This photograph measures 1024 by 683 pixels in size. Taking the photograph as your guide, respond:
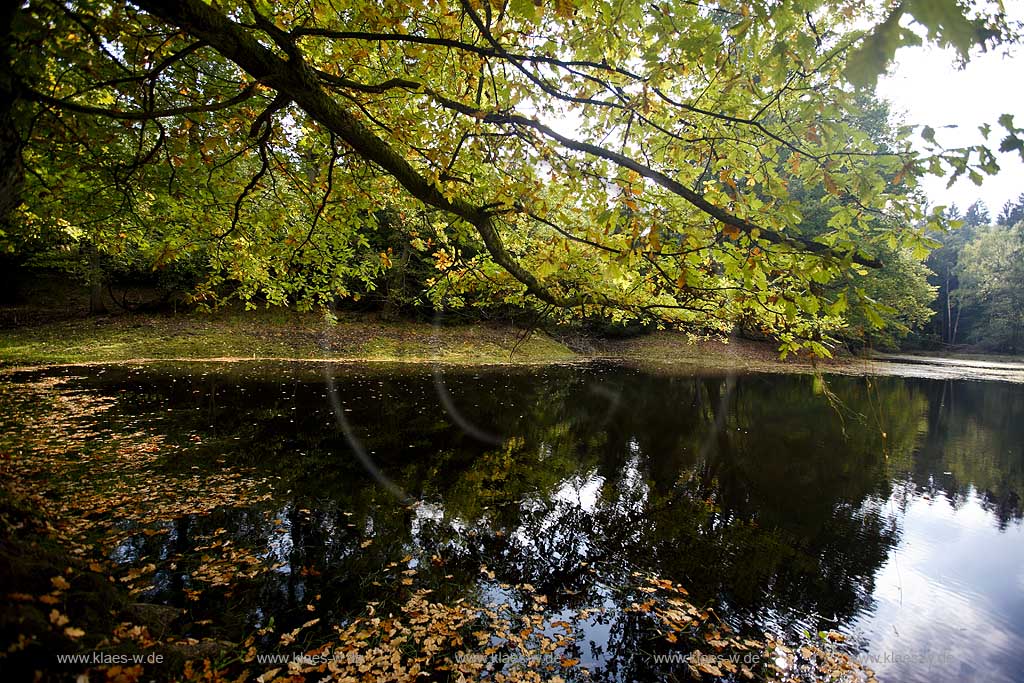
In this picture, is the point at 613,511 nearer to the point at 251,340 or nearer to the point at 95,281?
the point at 251,340

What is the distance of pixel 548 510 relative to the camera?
25.2 feet

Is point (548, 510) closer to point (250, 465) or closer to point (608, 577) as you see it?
point (608, 577)

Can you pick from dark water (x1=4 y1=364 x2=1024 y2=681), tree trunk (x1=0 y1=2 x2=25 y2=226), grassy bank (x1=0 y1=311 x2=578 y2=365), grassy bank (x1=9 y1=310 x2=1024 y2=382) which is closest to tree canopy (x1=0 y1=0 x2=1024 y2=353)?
tree trunk (x1=0 y1=2 x2=25 y2=226)

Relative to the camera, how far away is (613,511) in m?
7.80

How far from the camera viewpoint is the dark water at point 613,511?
514 cm

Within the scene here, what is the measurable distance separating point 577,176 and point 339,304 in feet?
93.5

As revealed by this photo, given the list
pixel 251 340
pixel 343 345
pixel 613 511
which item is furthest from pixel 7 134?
pixel 343 345

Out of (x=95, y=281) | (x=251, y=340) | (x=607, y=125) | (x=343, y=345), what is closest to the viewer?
(x=607, y=125)

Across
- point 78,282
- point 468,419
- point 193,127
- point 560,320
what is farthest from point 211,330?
point 560,320

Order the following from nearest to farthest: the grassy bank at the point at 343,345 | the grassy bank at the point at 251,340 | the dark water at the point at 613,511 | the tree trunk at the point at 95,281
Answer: the dark water at the point at 613,511 < the grassy bank at the point at 251,340 < the grassy bank at the point at 343,345 < the tree trunk at the point at 95,281

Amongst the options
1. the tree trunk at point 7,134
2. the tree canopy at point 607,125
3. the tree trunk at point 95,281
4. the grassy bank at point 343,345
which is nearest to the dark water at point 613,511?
the tree canopy at point 607,125

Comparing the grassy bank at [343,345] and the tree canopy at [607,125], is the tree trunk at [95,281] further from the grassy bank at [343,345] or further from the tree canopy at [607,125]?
the tree canopy at [607,125]

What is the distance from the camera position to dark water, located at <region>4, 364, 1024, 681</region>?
5.14 metres

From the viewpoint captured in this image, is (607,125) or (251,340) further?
(251,340)
